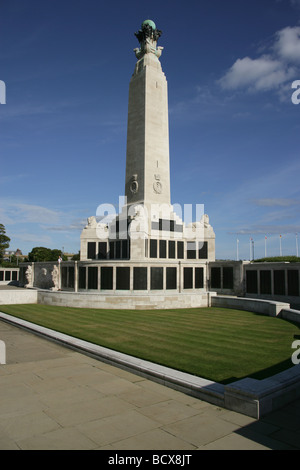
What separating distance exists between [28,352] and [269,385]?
32.8 ft

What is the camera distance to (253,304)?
26.7 meters

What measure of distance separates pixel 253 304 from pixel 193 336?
38.0 feet

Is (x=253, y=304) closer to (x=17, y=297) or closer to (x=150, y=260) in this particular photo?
(x=150, y=260)

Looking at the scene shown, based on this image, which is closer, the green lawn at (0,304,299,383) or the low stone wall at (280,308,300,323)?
the green lawn at (0,304,299,383)

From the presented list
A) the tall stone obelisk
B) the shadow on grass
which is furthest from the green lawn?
the tall stone obelisk

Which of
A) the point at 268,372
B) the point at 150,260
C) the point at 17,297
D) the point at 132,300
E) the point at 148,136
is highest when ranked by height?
the point at 148,136

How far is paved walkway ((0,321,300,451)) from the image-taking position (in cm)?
680

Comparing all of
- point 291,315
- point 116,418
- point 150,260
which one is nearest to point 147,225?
point 150,260

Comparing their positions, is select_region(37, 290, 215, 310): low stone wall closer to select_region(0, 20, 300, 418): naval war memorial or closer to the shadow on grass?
select_region(0, 20, 300, 418): naval war memorial

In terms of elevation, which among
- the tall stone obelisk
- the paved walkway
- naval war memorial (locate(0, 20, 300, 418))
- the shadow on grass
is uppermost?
the tall stone obelisk

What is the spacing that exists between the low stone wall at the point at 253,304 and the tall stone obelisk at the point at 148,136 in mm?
14925

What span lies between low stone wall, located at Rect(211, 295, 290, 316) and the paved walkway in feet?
53.2

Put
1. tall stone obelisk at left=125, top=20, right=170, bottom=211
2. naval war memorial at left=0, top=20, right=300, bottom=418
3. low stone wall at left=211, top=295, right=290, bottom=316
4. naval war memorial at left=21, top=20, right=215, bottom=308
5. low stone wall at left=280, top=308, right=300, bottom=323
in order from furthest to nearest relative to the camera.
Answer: tall stone obelisk at left=125, top=20, right=170, bottom=211 → naval war memorial at left=21, top=20, right=215, bottom=308 → naval war memorial at left=0, top=20, right=300, bottom=418 → low stone wall at left=211, top=295, right=290, bottom=316 → low stone wall at left=280, top=308, right=300, bottom=323
